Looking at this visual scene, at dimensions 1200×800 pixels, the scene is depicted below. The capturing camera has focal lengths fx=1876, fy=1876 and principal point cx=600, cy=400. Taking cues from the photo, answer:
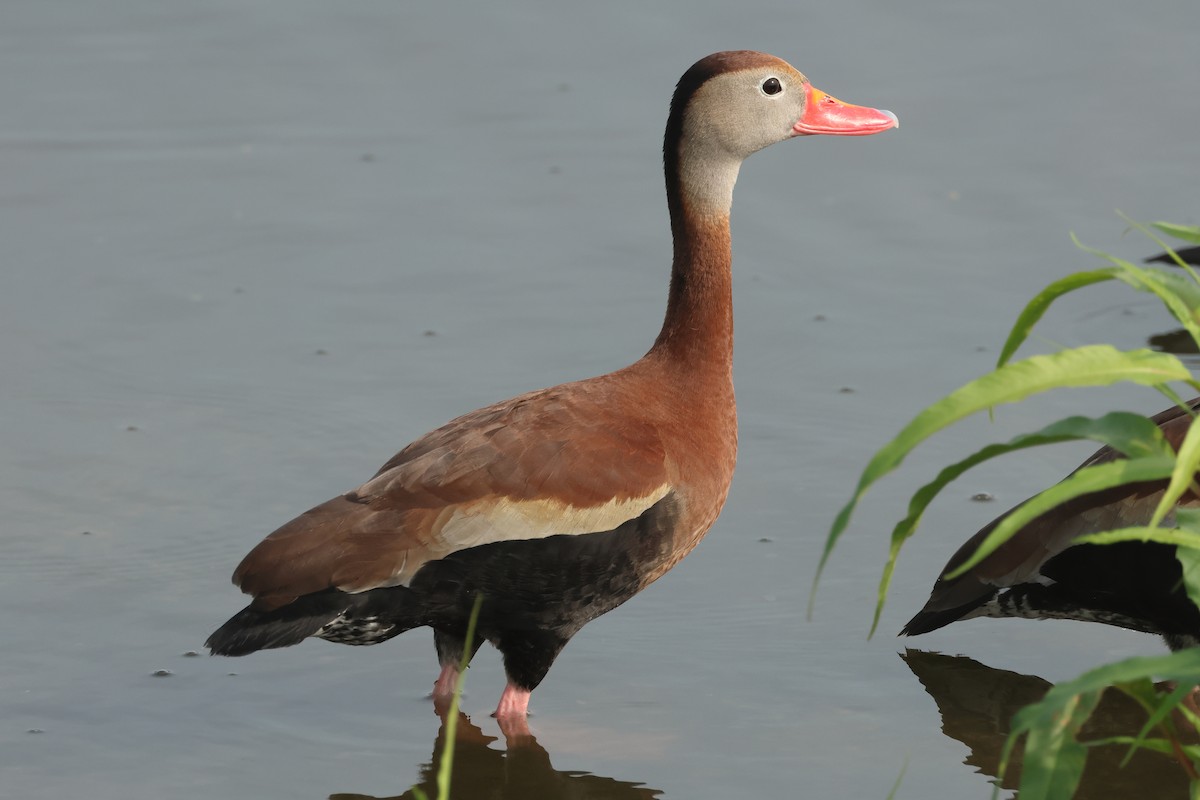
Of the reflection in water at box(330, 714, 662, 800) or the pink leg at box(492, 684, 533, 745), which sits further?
the pink leg at box(492, 684, 533, 745)

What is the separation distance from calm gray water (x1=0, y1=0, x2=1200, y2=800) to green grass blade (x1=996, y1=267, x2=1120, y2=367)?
1.86 metres

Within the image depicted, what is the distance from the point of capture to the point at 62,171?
8.74 meters

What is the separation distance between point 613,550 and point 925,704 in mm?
1082

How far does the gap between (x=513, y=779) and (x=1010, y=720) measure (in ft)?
4.69

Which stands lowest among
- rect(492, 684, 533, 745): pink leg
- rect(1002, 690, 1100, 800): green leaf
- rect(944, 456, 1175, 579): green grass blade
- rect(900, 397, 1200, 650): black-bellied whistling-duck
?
rect(492, 684, 533, 745): pink leg

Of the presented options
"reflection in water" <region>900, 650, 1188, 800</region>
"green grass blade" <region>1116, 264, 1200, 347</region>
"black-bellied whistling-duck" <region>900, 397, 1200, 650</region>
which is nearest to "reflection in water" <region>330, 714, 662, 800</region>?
"reflection in water" <region>900, 650, 1188, 800</region>

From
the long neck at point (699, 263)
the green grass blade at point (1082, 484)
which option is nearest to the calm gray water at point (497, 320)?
the long neck at point (699, 263)

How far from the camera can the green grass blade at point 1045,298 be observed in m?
3.27

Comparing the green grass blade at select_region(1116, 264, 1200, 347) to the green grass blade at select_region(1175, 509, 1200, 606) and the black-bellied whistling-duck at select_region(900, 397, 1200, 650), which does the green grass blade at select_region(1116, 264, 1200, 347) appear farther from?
the black-bellied whistling-duck at select_region(900, 397, 1200, 650)

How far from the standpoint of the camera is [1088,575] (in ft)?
16.9

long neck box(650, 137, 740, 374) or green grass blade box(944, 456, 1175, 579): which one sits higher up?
long neck box(650, 137, 740, 374)

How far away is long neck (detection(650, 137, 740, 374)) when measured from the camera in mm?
5484

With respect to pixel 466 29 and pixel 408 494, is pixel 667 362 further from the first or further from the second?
pixel 466 29

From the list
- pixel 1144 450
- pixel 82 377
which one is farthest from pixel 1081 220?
pixel 1144 450
